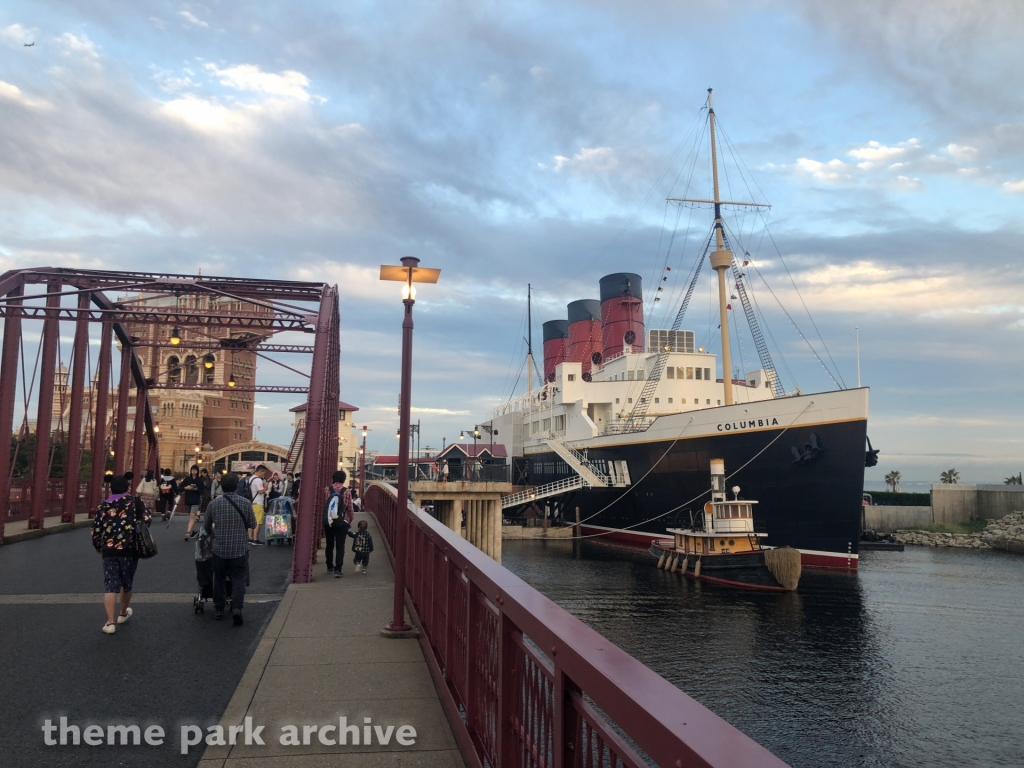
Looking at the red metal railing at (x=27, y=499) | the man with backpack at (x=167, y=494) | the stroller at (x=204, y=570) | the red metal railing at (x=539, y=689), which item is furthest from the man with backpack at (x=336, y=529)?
the man with backpack at (x=167, y=494)

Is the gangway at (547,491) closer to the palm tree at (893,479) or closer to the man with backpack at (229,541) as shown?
the man with backpack at (229,541)

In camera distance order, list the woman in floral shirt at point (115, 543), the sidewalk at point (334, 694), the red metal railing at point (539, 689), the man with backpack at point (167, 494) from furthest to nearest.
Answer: the man with backpack at point (167, 494) → the woman in floral shirt at point (115, 543) → the sidewalk at point (334, 694) → the red metal railing at point (539, 689)

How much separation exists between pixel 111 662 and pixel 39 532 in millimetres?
13082

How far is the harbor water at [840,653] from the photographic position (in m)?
14.1

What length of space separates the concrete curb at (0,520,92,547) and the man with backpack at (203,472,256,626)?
983cm

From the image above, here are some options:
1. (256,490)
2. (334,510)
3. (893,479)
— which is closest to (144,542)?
(334,510)

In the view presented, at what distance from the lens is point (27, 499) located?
801 inches

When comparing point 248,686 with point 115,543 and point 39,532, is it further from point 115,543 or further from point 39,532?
point 39,532

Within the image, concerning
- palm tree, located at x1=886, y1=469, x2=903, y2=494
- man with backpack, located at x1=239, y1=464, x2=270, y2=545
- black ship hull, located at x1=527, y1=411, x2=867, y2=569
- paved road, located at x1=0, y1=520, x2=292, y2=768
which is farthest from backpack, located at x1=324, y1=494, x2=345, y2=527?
palm tree, located at x1=886, y1=469, x2=903, y2=494

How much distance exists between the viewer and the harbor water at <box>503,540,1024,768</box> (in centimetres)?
1405

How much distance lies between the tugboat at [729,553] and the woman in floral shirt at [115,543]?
24816 mm

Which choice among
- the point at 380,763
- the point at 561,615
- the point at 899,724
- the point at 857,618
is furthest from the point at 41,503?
the point at 857,618

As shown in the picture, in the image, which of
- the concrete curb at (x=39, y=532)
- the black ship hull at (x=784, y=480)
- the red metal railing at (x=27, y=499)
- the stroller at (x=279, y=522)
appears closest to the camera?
the concrete curb at (x=39, y=532)

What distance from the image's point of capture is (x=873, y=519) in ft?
190
